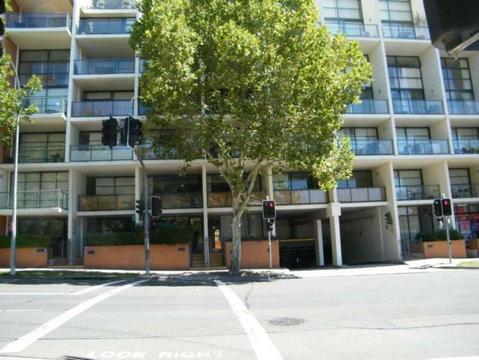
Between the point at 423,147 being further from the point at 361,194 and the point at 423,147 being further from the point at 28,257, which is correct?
the point at 28,257

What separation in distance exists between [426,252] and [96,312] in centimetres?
2493

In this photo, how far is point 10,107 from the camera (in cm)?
2322

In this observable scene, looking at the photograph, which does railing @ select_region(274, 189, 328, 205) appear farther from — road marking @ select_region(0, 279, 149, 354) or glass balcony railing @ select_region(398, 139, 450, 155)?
road marking @ select_region(0, 279, 149, 354)

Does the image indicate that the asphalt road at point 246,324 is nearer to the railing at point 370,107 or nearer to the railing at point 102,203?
the railing at point 102,203

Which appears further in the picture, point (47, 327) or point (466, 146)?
point (466, 146)

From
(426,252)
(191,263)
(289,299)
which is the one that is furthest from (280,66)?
(426,252)

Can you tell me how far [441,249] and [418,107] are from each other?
33.1 feet

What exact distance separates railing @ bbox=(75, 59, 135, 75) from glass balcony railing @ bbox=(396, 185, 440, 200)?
20349mm

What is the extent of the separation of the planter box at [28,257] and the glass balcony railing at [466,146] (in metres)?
28.0

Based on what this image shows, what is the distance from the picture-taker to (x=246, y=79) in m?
21.1

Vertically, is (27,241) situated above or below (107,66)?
below

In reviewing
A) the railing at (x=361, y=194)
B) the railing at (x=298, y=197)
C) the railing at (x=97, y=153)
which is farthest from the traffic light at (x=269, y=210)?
the railing at (x=97, y=153)

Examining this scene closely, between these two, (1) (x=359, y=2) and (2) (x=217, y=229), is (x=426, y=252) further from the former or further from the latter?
(1) (x=359, y=2)

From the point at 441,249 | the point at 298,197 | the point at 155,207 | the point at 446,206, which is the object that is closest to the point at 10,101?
the point at 155,207
